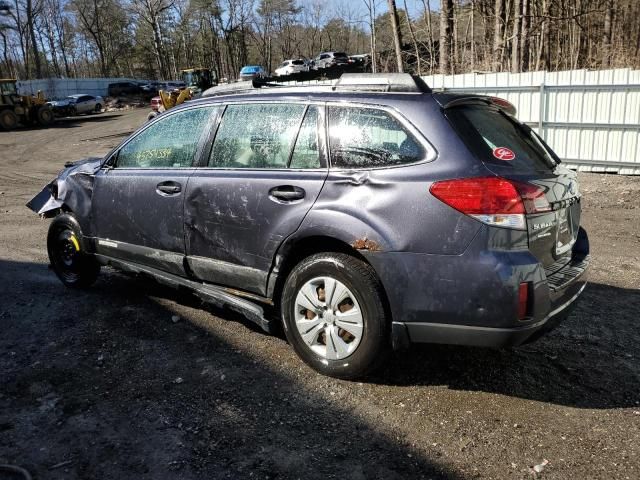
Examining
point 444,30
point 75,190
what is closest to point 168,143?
point 75,190

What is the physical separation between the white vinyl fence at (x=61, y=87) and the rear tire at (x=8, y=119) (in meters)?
19.2

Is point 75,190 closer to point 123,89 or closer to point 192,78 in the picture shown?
point 192,78

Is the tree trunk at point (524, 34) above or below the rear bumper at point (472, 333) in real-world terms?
above

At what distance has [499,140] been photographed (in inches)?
130

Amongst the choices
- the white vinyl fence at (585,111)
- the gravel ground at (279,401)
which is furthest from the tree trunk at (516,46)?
the gravel ground at (279,401)

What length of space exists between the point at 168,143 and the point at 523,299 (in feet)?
9.88

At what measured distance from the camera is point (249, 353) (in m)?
3.91

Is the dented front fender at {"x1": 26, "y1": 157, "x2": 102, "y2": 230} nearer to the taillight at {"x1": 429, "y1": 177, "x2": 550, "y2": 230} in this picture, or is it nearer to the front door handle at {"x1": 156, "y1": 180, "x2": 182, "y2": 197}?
the front door handle at {"x1": 156, "y1": 180, "x2": 182, "y2": 197}

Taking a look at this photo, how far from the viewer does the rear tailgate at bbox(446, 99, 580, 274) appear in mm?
3006

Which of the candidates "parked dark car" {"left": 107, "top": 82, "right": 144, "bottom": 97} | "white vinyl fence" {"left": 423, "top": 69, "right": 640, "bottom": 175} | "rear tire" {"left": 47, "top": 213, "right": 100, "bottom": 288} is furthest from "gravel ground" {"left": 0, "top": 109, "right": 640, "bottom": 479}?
"parked dark car" {"left": 107, "top": 82, "right": 144, "bottom": 97}

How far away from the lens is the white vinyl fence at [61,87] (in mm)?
48000

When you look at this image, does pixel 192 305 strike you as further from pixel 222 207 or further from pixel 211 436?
pixel 211 436

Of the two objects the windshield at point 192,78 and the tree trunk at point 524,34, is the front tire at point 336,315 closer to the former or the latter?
the tree trunk at point 524,34

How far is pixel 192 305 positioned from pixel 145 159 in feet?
4.41
